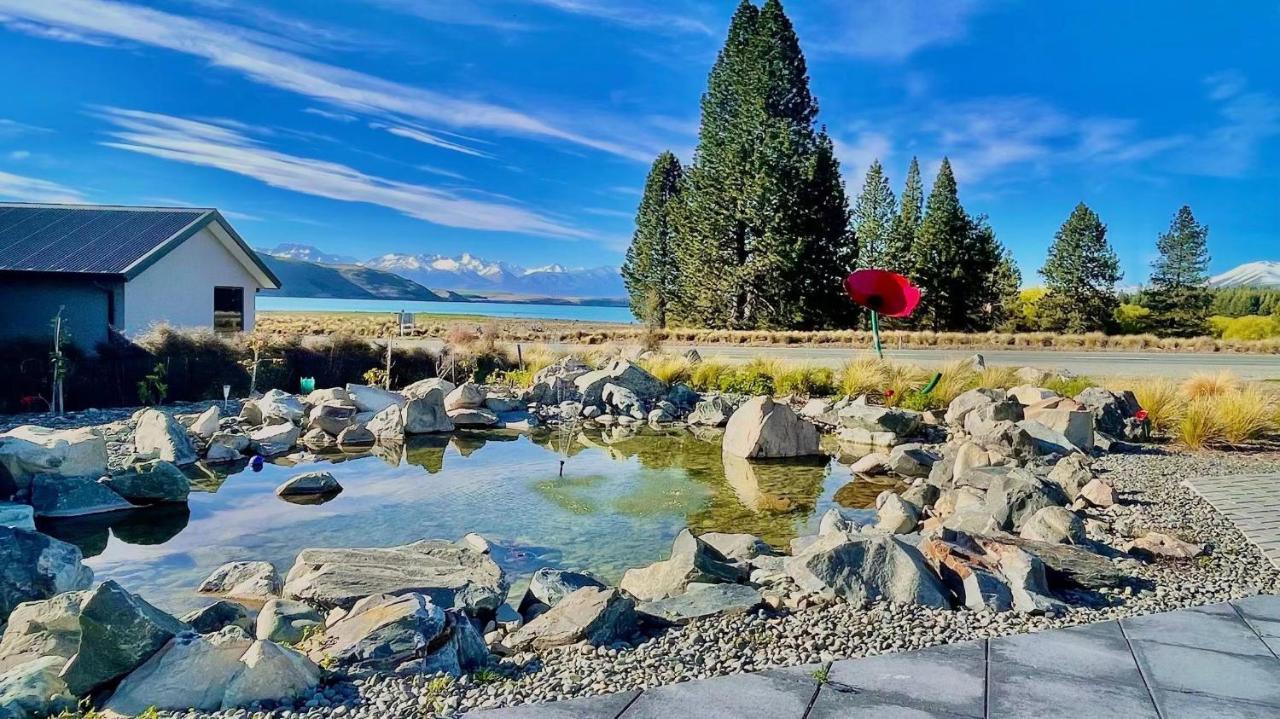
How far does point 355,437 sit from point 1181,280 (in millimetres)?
42107

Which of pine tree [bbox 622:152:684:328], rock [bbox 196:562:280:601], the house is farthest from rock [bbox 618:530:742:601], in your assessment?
pine tree [bbox 622:152:684:328]

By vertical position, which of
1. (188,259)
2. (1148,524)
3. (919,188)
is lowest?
(1148,524)

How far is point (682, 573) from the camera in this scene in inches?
160

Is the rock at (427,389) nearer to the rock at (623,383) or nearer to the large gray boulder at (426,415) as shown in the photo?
the large gray boulder at (426,415)

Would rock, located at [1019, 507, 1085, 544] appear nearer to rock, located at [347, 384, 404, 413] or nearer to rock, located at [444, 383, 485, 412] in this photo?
rock, located at [444, 383, 485, 412]

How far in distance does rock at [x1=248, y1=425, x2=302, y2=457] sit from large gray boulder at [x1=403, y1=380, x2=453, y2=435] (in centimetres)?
141

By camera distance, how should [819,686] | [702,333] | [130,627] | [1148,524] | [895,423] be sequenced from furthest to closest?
1. [702,333]
2. [895,423]
3. [1148,524]
4. [130,627]
5. [819,686]

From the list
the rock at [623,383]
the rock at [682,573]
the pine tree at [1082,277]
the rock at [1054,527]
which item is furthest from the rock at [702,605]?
the pine tree at [1082,277]

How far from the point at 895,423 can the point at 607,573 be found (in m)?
5.99

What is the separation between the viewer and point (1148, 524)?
5.03 m

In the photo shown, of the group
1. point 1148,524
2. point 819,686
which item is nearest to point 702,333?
point 1148,524

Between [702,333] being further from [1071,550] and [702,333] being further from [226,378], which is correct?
[1071,550]

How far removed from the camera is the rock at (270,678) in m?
2.58

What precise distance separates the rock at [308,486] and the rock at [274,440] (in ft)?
6.59
